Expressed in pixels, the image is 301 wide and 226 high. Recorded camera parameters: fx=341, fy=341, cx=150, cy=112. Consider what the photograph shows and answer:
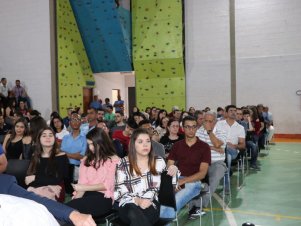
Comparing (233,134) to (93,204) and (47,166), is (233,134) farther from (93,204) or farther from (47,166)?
(93,204)

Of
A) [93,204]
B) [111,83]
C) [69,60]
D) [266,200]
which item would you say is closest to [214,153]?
[266,200]

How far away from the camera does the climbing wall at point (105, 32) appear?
1351cm

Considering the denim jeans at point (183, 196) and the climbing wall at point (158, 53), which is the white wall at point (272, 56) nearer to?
the climbing wall at point (158, 53)

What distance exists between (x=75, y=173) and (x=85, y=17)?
10744mm

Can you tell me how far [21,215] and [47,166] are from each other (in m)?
2.81

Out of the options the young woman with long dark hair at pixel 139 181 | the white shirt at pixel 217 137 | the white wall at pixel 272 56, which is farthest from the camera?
the white wall at pixel 272 56

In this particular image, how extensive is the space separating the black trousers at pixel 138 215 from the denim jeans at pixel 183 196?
23 cm

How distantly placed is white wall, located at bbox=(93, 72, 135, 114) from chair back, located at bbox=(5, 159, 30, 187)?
11.9m

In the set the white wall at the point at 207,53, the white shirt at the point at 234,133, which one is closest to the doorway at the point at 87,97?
the white wall at the point at 207,53

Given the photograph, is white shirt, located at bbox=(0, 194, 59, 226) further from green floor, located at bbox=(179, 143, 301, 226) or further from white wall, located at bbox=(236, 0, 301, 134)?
white wall, located at bbox=(236, 0, 301, 134)

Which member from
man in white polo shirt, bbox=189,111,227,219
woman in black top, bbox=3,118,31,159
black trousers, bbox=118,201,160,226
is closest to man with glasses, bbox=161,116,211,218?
man in white polo shirt, bbox=189,111,227,219

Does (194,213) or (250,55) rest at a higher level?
(250,55)

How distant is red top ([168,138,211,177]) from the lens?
4117 millimetres

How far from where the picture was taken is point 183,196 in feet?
11.5
